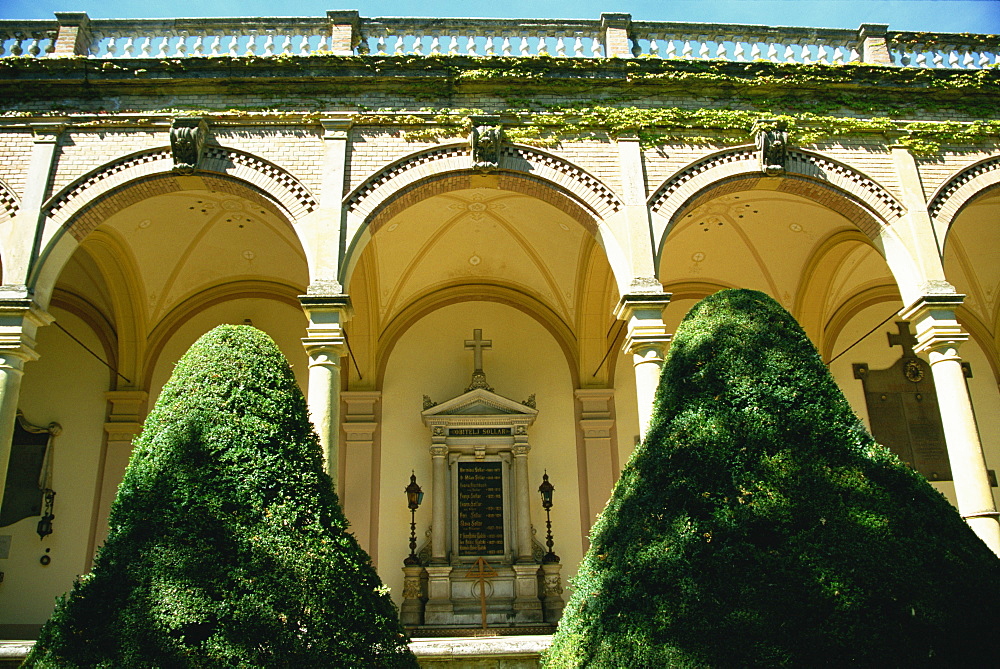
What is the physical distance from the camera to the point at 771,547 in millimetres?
4453

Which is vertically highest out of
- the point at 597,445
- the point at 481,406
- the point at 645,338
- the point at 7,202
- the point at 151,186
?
the point at 151,186

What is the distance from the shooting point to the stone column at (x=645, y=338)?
913 centimetres

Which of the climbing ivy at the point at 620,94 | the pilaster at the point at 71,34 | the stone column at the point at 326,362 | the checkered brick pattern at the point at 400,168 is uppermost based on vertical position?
the pilaster at the point at 71,34

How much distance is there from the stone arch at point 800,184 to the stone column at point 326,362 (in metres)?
4.58

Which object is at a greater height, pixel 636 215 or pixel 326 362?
pixel 636 215

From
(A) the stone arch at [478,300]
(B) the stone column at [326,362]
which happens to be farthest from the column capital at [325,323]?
(A) the stone arch at [478,300]

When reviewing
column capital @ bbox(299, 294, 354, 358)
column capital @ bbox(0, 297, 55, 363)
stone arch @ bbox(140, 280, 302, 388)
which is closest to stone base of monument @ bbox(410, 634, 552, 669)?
column capital @ bbox(299, 294, 354, 358)

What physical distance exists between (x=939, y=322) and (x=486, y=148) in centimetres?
635

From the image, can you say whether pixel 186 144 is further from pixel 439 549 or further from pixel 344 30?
pixel 439 549

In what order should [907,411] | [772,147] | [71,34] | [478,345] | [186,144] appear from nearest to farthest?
[186,144], [772,147], [71,34], [478,345], [907,411]

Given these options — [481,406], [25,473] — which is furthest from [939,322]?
[25,473]

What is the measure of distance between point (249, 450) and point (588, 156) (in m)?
6.91

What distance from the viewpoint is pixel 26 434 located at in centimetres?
1313

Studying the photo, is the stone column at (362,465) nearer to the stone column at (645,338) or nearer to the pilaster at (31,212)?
the pilaster at (31,212)
